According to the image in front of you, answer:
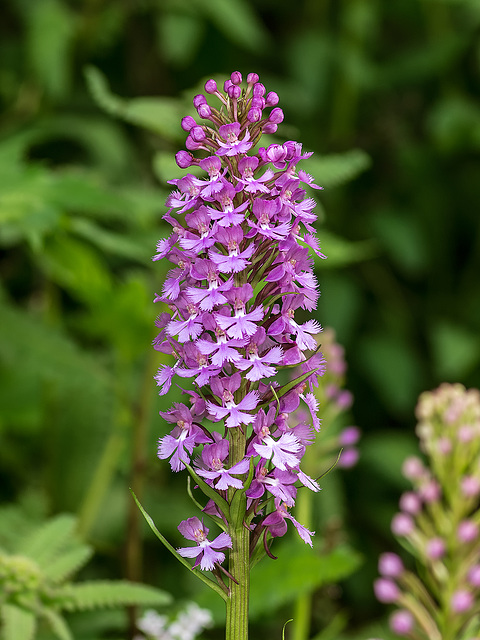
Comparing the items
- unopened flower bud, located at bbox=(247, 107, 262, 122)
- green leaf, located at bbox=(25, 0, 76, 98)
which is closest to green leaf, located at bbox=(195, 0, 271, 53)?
green leaf, located at bbox=(25, 0, 76, 98)

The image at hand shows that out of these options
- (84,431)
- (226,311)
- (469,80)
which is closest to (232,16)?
(469,80)

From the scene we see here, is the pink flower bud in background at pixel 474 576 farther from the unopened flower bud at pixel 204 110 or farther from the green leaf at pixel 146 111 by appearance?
the green leaf at pixel 146 111

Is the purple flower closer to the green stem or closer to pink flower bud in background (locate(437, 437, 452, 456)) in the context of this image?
the green stem

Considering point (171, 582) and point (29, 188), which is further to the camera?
point (171, 582)

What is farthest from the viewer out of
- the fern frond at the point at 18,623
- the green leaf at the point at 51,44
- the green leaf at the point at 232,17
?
the green leaf at the point at 232,17

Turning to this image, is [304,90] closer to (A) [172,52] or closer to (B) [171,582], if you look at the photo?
(A) [172,52]

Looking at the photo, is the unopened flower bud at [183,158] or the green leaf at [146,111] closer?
the unopened flower bud at [183,158]

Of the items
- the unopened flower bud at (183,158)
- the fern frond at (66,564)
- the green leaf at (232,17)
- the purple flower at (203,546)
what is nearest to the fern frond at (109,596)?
the fern frond at (66,564)
